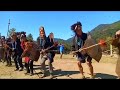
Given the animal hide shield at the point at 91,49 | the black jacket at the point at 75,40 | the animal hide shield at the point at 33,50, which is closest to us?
the animal hide shield at the point at 91,49

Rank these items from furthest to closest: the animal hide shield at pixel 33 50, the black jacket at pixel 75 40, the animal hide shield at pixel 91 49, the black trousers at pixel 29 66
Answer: the black trousers at pixel 29 66, the animal hide shield at pixel 33 50, the black jacket at pixel 75 40, the animal hide shield at pixel 91 49

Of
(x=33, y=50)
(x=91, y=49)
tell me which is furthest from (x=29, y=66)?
(x=91, y=49)

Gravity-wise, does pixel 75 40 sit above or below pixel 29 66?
above

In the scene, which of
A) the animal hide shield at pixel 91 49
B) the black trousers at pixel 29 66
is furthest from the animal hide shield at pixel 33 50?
the animal hide shield at pixel 91 49

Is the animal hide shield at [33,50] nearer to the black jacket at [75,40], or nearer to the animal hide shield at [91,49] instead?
the black jacket at [75,40]

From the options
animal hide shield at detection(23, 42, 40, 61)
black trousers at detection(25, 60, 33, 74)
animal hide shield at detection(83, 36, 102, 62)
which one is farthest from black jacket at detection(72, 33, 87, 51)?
black trousers at detection(25, 60, 33, 74)

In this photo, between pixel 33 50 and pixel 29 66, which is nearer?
pixel 33 50

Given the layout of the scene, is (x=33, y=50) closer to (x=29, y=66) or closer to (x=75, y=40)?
(x=29, y=66)

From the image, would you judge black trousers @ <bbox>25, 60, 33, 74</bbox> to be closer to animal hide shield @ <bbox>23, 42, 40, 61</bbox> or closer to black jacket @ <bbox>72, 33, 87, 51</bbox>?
animal hide shield @ <bbox>23, 42, 40, 61</bbox>

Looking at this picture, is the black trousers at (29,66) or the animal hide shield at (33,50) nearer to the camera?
the animal hide shield at (33,50)

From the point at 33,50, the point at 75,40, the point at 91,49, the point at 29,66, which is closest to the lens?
the point at 91,49
